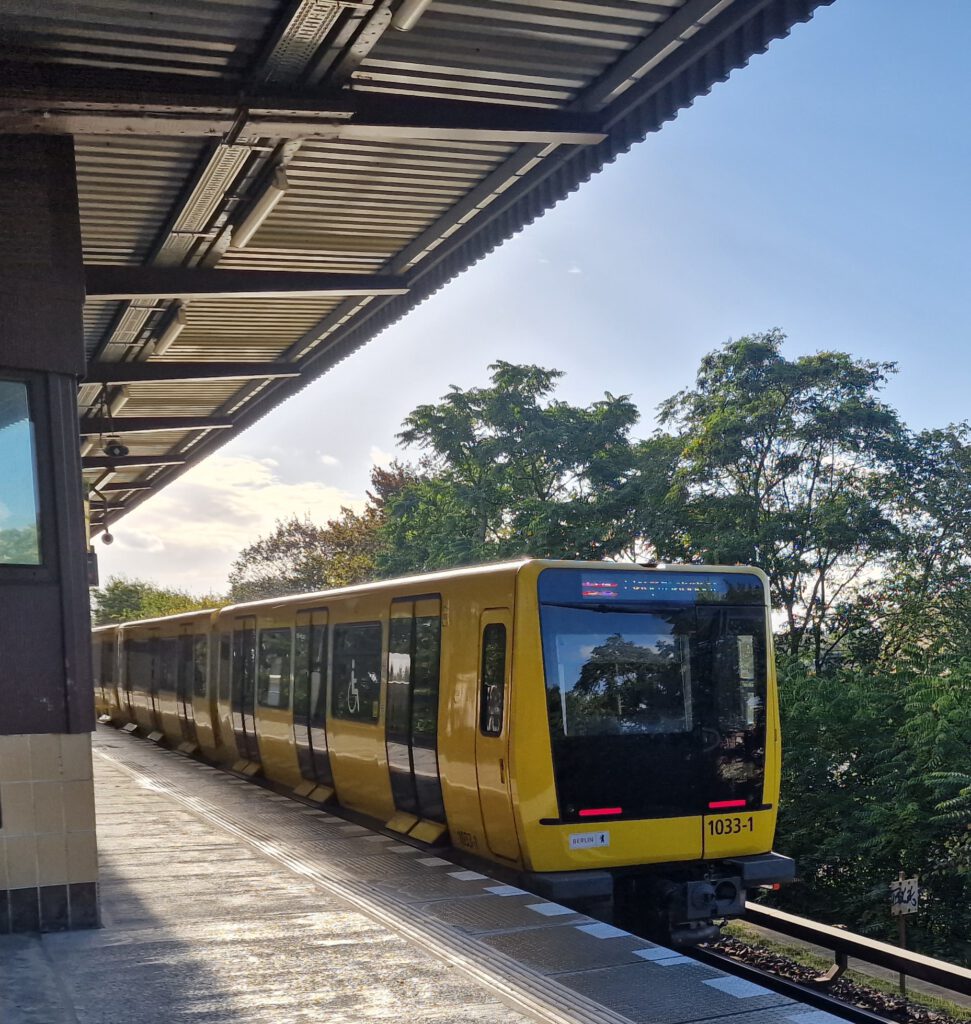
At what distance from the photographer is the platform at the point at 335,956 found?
18.5 feet

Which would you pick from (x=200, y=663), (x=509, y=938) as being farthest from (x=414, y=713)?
(x=200, y=663)

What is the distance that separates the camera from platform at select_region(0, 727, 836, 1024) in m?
5.64

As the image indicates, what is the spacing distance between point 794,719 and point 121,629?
15454 mm

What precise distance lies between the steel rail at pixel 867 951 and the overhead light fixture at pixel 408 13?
708 centimetres

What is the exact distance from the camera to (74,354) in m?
7.50

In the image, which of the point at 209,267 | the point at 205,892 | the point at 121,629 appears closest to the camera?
the point at 205,892

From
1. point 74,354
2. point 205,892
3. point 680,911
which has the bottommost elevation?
point 680,911

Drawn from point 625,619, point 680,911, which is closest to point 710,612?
point 625,619

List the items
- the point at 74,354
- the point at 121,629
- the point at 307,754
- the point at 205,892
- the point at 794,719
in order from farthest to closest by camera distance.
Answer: the point at 121,629
the point at 794,719
the point at 307,754
the point at 205,892
the point at 74,354

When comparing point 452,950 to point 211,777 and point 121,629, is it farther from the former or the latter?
point 121,629

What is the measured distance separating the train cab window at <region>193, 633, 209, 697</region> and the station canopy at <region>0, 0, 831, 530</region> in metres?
6.69

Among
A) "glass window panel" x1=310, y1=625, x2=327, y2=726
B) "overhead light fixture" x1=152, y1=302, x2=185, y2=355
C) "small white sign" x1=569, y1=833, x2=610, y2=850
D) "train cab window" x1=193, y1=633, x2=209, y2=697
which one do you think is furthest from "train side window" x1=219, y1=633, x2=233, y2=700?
"small white sign" x1=569, y1=833, x2=610, y2=850

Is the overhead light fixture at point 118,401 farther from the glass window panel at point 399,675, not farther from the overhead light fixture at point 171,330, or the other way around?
the glass window panel at point 399,675

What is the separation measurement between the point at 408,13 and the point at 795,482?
21387 mm
